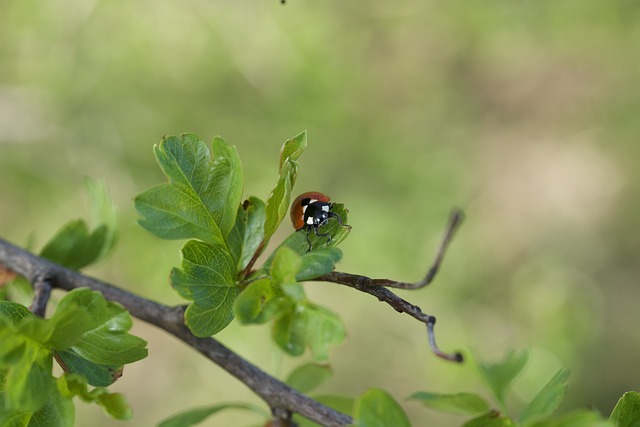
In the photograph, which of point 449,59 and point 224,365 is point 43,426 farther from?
point 449,59

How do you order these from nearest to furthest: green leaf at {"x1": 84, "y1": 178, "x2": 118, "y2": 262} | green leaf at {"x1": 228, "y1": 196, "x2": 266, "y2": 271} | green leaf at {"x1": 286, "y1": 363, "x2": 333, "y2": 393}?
1. green leaf at {"x1": 228, "y1": 196, "x2": 266, "y2": 271}
2. green leaf at {"x1": 286, "y1": 363, "x2": 333, "y2": 393}
3. green leaf at {"x1": 84, "y1": 178, "x2": 118, "y2": 262}

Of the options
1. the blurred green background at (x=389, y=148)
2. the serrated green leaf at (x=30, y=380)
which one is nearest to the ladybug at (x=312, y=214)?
the serrated green leaf at (x=30, y=380)

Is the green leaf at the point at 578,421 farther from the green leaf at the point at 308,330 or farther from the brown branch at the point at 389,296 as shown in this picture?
the green leaf at the point at 308,330

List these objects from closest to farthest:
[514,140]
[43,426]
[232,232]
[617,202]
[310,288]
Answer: [43,426] < [232,232] < [310,288] < [617,202] < [514,140]

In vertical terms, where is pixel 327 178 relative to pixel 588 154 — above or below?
below

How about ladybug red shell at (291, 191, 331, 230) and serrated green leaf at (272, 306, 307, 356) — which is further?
ladybug red shell at (291, 191, 331, 230)

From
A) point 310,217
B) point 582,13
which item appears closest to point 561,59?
point 582,13

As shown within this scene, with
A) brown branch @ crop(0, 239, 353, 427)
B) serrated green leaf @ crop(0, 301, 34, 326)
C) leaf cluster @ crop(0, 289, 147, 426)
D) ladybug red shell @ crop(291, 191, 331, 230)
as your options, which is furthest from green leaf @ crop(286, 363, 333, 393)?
serrated green leaf @ crop(0, 301, 34, 326)

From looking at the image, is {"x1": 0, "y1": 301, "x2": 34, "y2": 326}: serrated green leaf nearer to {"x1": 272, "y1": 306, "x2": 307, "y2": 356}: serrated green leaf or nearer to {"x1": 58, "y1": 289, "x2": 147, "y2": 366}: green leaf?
{"x1": 58, "y1": 289, "x2": 147, "y2": 366}: green leaf

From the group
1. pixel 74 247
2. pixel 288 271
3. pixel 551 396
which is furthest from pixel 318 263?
pixel 74 247
